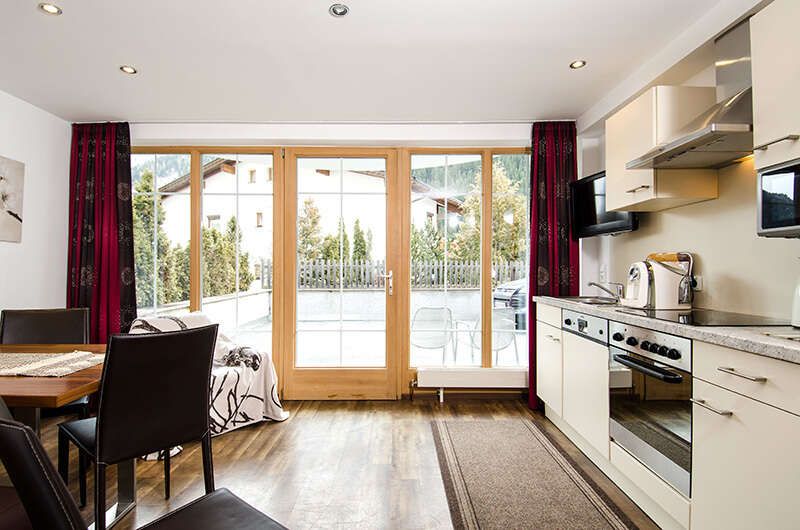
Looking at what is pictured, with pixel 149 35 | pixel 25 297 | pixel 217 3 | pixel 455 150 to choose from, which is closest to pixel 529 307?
pixel 455 150

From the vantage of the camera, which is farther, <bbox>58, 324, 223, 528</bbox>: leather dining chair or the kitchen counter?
<bbox>58, 324, 223, 528</bbox>: leather dining chair

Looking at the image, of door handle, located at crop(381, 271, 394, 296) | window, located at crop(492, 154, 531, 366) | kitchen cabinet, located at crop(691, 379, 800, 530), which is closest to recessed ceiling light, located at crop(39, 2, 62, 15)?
door handle, located at crop(381, 271, 394, 296)

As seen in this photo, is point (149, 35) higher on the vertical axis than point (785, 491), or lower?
higher

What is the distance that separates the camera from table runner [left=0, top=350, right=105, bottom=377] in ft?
5.95

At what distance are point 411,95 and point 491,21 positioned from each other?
98 centimetres

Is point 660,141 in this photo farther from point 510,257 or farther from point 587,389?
point 510,257

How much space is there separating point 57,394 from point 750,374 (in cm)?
244

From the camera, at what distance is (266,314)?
379cm

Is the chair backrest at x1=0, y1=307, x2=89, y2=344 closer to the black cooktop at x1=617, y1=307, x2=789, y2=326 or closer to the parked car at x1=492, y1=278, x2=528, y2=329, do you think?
the parked car at x1=492, y1=278, x2=528, y2=329

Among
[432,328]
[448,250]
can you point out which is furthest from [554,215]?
[432,328]

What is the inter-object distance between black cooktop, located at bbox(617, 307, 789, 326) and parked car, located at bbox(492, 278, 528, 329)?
1.46 m

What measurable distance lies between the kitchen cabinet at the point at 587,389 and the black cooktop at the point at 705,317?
0.32 metres

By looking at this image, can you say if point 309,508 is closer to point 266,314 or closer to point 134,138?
point 266,314

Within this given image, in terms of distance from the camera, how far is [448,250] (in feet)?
12.4
